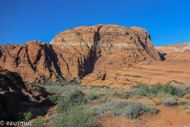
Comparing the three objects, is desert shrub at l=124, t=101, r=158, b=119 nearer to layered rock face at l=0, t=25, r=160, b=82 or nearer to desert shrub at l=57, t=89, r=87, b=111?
desert shrub at l=57, t=89, r=87, b=111

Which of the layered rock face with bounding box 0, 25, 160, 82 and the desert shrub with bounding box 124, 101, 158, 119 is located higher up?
the layered rock face with bounding box 0, 25, 160, 82

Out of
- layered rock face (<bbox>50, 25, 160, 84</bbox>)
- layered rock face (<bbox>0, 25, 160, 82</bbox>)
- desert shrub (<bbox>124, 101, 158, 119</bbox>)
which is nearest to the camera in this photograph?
desert shrub (<bbox>124, 101, 158, 119</bbox>)

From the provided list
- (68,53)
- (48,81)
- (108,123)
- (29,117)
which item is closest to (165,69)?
(108,123)

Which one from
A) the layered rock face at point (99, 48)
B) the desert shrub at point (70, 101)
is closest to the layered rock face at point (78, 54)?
the layered rock face at point (99, 48)

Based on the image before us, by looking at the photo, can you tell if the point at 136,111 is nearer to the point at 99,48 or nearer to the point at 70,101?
the point at 70,101

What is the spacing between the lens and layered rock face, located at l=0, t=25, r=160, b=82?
1464 inches

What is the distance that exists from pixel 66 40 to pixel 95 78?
31289 millimetres

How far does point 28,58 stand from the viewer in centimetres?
3816

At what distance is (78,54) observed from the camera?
46562mm

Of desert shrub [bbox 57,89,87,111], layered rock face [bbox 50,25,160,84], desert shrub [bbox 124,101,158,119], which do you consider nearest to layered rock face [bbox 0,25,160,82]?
layered rock face [bbox 50,25,160,84]

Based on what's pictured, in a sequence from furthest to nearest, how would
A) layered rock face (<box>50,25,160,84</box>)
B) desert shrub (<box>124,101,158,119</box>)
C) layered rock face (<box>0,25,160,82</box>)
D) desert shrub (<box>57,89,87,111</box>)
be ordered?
layered rock face (<box>50,25,160,84</box>)
layered rock face (<box>0,25,160,82</box>)
desert shrub (<box>57,89,87,111</box>)
desert shrub (<box>124,101,158,119</box>)

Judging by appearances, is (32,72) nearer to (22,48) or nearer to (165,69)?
(22,48)

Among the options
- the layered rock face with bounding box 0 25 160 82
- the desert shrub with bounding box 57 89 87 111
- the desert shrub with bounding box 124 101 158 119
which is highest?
the layered rock face with bounding box 0 25 160 82

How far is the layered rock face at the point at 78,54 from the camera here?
122 ft
